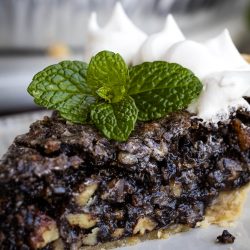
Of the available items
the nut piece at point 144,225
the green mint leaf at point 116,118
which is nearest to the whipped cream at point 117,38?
the green mint leaf at point 116,118

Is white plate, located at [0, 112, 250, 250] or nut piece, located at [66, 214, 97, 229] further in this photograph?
white plate, located at [0, 112, 250, 250]

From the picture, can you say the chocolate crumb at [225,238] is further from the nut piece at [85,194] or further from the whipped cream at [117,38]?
the whipped cream at [117,38]

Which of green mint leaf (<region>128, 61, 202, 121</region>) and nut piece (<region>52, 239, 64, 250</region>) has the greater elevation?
green mint leaf (<region>128, 61, 202, 121</region>)

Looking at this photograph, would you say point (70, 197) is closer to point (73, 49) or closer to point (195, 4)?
point (73, 49)

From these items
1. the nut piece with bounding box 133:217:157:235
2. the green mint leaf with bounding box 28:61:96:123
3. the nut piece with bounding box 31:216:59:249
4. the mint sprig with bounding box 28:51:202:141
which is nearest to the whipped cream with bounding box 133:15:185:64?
the mint sprig with bounding box 28:51:202:141

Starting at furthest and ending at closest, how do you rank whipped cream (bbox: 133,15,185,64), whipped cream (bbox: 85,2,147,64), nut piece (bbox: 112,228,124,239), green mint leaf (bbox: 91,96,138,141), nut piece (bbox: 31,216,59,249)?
whipped cream (bbox: 85,2,147,64), whipped cream (bbox: 133,15,185,64), nut piece (bbox: 112,228,124,239), green mint leaf (bbox: 91,96,138,141), nut piece (bbox: 31,216,59,249)

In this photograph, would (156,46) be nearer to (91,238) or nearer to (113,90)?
(113,90)

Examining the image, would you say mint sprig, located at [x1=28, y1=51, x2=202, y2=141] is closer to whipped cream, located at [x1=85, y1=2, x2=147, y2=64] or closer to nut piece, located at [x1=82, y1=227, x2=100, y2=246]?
whipped cream, located at [x1=85, y1=2, x2=147, y2=64]
